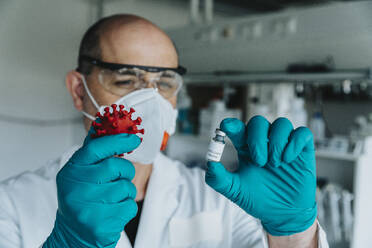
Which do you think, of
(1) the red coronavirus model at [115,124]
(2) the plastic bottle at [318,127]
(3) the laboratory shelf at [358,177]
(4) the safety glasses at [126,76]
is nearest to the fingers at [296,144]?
(1) the red coronavirus model at [115,124]

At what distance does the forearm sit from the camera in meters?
0.89

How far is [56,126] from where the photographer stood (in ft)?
9.95

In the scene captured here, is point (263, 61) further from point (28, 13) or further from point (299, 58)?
point (28, 13)

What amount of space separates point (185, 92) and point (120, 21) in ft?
5.43

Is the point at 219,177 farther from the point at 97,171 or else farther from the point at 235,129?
the point at 97,171

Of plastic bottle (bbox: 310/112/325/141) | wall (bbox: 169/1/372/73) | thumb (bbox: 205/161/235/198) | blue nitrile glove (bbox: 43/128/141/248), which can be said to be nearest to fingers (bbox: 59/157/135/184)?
blue nitrile glove (bbox: 43/128/141/248)

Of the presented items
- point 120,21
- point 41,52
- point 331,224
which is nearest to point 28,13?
point 41,52

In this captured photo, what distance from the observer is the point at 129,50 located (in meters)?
1.07

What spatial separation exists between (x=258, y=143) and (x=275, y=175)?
124mm

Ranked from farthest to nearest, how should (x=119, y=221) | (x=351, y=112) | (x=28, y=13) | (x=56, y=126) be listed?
(x=351, y=112)
(x=56, y=126)
(x=28, y=13)
(x=119, y=221)

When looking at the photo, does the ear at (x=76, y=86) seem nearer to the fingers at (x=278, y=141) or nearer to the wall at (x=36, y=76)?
the fingers at (x=278, y=141)

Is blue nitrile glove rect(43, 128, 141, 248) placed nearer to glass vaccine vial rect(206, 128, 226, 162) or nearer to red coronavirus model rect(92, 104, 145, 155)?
red coronavirus model rect(92, 104, 145, 155)

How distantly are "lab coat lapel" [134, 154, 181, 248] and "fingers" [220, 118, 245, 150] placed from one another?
46cm

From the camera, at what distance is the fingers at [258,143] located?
2.58ft
